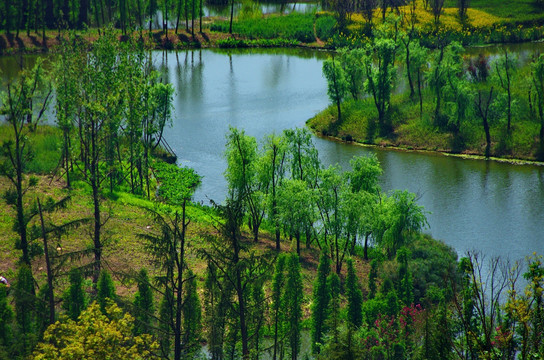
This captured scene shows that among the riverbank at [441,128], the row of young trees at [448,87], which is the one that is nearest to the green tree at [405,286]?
the riverbank at [441,128]

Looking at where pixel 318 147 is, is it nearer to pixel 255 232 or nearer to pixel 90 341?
pixel 255 232

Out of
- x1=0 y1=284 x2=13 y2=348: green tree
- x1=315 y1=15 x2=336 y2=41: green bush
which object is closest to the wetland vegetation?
x1=0 y1=284 x2=13 y2=348: green tree

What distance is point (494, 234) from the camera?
61.3 meters

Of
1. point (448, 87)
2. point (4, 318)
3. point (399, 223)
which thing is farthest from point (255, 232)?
point (448, 87)

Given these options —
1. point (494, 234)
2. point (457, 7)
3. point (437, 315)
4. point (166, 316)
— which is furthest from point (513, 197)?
Answer: point (457, 7)

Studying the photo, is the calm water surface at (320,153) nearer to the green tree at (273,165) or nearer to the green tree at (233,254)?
the green tree at (273,165)

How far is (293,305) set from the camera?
43.7 m

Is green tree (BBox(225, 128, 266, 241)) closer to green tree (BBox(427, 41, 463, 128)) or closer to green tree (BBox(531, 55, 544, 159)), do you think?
green tree (BBox(427, 41, 463, 128))

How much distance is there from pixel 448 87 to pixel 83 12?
72134 mm

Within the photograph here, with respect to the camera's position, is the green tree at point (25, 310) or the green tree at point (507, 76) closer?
the green tree at point (25, 310)

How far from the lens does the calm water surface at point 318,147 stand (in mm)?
62781

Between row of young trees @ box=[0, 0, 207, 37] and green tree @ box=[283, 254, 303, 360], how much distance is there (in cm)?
8361

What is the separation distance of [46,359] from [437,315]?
1787 centimetres

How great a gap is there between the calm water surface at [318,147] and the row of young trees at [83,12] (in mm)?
10766
